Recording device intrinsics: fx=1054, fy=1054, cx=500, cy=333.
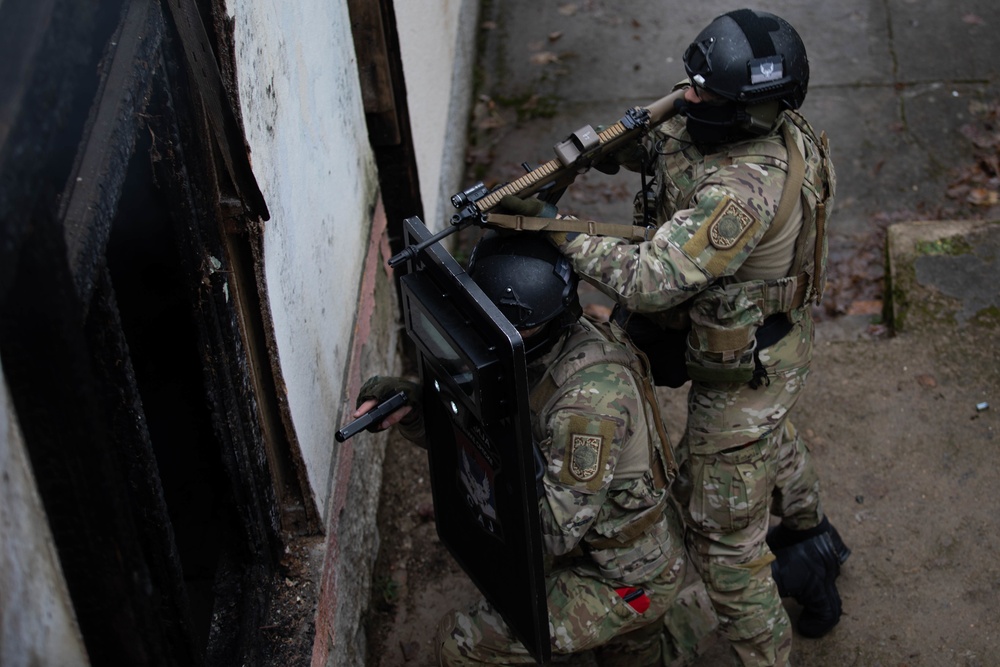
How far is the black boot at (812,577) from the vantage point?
402 cm

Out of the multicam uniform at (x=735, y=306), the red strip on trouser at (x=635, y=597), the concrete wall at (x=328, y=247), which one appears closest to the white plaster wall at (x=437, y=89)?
the concrete wall at (x=328, y=247)

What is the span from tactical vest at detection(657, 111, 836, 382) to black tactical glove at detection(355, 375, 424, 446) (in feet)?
3.22

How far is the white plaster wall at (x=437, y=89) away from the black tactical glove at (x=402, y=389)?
2085mm

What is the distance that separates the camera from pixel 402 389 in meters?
3.25

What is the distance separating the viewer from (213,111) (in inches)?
104

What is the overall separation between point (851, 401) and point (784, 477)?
1218 mm

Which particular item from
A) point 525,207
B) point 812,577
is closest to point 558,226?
point 525,207

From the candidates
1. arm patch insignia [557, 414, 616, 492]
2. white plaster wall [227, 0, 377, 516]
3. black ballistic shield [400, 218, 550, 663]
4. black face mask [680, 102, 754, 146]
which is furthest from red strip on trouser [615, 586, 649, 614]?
black face mask [680, 102, 754, 146]

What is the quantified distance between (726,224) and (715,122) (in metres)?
0.36

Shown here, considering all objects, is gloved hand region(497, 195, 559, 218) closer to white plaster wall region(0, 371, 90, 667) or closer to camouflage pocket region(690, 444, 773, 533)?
camouflage pocket region(690, 444, 773, 533)

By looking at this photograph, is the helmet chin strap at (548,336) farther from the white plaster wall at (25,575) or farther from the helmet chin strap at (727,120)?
the white plaster wall at (25,575)

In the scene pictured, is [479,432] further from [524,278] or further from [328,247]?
[328,247]

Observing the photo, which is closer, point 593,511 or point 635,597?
point 593,511

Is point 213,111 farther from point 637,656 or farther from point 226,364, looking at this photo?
point 637,656
